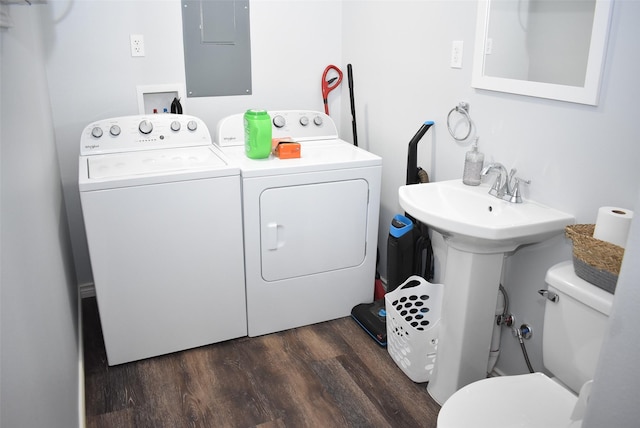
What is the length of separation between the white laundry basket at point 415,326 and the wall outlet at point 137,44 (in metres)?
1.73

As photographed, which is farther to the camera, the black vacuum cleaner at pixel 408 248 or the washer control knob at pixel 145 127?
the washer control knob at pixel 145 127

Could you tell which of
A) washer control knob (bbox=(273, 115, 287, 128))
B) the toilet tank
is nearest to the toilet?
the toilet tank

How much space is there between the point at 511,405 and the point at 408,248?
3.11 feet

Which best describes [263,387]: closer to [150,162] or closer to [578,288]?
[150,162]

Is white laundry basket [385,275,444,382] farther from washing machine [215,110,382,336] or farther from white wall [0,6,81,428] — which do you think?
white wall [0,6,81,428]

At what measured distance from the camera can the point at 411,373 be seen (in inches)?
87.1

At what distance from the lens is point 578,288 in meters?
1.45

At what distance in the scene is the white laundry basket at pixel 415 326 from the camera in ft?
7.03

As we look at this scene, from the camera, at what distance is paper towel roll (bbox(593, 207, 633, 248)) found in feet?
4.71

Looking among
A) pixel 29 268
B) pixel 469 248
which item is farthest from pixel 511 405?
pixel 29 268

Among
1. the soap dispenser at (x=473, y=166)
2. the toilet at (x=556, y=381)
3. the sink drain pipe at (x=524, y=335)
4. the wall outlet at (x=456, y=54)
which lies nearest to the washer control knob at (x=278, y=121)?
the wall outlet at (x=456, y=54)

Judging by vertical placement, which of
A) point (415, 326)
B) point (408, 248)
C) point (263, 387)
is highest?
point (408, 248)

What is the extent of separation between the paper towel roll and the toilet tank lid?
0.44ft

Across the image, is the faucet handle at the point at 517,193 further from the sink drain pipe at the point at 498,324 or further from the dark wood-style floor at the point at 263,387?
the dark wood-style floor at the point at 263,387
